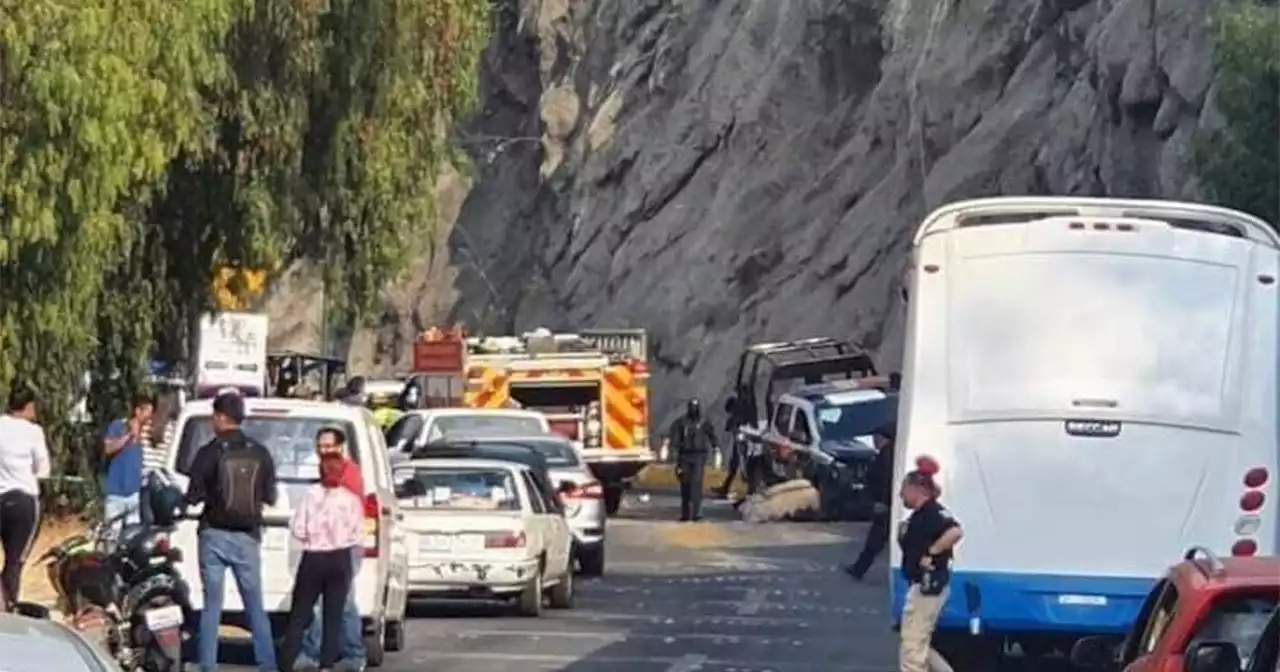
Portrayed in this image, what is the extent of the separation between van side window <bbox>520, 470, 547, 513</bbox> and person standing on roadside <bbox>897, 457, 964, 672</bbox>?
7.77 metres

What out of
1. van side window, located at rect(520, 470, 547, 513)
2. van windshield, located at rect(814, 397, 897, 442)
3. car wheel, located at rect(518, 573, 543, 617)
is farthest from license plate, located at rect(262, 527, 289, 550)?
van windshield, located at rect(814, 397, 897, 442)

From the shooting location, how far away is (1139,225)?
Result: 17.3 m

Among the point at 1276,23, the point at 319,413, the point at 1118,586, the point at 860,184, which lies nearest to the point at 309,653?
the point at 319,413

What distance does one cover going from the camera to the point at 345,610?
17375 mm

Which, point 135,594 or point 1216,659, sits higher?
point 1216,659

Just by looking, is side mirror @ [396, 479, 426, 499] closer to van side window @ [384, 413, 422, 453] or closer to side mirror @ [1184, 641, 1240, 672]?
van side window @ [384, 413, 422, 453]

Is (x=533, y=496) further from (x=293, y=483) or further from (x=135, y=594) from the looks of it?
(x=135, y=594)

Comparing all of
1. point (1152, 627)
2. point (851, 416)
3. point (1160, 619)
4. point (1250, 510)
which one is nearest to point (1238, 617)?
point (1160, 619)

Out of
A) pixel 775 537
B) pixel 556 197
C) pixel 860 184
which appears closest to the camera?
pixel 775 537

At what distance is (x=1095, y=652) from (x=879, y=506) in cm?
1650

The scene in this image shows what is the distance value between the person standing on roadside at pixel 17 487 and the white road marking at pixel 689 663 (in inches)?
186

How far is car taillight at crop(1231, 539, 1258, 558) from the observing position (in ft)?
54.4

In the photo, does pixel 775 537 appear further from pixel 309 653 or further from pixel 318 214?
pixel 309 653

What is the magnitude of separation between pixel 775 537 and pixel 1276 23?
372 inches
